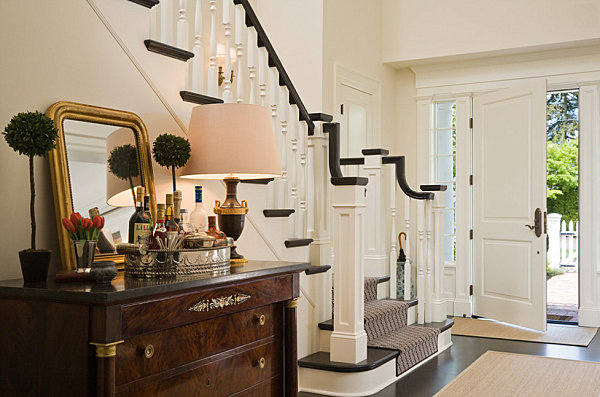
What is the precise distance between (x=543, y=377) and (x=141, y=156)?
10.5 feet

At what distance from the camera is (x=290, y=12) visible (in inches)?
233

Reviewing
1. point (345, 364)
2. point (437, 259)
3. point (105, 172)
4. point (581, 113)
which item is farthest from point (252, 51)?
point (581, 113)

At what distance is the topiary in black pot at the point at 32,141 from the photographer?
209 cm

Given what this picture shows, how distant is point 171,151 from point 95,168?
344mm

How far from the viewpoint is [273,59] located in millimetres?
3934

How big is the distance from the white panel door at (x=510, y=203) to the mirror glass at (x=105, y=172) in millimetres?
4533

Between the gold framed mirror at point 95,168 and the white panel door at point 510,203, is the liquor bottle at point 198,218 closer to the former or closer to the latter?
the gold framed mirror at point 95,168

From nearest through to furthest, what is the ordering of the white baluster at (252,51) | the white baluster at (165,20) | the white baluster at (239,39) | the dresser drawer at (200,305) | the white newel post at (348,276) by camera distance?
the dresser drawer at (200,305) < the white baluster at (165,20) < the white baluster at (239,39) < the white baluster at (252,51) < the white newel post at (348,276)

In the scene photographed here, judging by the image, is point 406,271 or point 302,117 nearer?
point 302,117

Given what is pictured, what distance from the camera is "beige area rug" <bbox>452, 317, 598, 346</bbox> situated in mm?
5660

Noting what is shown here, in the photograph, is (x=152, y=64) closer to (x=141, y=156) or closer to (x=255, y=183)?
(x=141, y=156)

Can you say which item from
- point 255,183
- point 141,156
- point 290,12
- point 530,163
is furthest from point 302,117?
point 530,163

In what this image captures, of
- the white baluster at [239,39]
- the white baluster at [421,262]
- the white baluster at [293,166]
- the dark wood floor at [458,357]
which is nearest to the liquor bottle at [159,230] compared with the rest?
the white baluster at [239,39]

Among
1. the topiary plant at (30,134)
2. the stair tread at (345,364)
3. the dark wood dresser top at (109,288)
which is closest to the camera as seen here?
the dark wood dresser top at (109,288)
